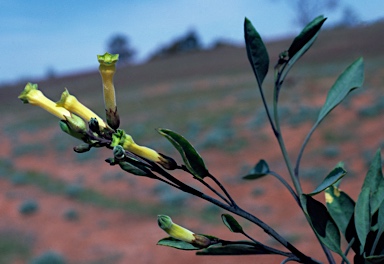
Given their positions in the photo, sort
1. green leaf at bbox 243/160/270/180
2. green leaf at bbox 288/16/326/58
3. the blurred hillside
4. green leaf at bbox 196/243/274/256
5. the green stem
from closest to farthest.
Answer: the green stem
green leaf at bbox 196/243/274/256
green leaf at bbox 288/16/326/58
green leaf at bbox 243/160/270/180
the blurred hillside

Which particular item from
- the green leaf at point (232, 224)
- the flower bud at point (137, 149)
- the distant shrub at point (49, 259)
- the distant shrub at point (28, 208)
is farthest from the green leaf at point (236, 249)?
the distant shrub at point (28, 208)

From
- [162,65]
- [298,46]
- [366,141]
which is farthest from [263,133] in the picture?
[162,65]

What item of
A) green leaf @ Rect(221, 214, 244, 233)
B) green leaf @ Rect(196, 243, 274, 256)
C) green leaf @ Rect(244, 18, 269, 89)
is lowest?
green leaf @ Rect(196, 243, 274, 256)

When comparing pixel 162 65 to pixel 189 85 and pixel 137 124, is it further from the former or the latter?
pixel 137 124

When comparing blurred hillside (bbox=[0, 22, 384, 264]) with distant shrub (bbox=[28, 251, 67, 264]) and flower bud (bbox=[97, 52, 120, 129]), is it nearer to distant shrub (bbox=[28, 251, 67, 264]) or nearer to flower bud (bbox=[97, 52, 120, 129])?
distant shrub (bbox=[28, 251, 67, 264])

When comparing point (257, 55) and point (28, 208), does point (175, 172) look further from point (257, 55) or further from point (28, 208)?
point (257, 55)

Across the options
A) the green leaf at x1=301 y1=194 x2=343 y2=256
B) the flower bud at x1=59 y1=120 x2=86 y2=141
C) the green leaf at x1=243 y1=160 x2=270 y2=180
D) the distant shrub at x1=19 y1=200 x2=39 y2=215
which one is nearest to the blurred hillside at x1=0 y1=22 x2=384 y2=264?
the distant shrub at x1=19 y1=200 x2=39 y2=215
